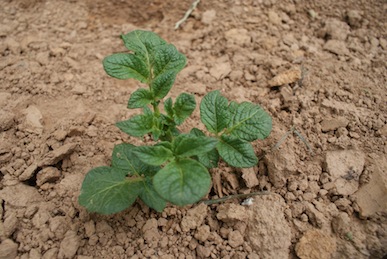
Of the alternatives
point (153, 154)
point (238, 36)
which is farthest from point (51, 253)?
point (238, 36)

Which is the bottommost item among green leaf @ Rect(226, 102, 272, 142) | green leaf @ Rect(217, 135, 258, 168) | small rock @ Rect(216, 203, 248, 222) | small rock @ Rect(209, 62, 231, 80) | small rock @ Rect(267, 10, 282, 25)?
small rock @ Rect(216, 203, 248, 222)

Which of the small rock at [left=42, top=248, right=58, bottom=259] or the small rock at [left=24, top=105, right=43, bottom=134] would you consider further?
the small rock at [left=24, top=105, right=43, bottom=134]

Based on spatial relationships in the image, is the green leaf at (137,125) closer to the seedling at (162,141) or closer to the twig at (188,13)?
the seedling at (162,141)

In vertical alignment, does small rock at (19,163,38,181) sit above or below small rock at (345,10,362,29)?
Answer: below

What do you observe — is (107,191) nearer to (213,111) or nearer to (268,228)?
(213,111)

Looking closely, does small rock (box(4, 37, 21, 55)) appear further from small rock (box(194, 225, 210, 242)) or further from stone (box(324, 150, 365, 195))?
stone (box(324, 150, 365, 195))

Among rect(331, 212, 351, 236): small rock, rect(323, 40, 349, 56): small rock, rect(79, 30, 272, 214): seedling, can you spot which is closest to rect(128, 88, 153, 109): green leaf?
rect(79, 30, 272, 214): seedling
